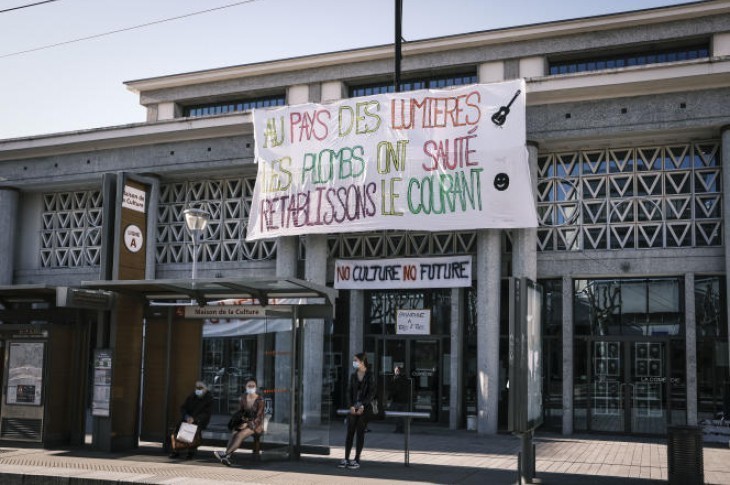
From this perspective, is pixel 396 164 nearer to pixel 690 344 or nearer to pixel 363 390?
pixel 690 344

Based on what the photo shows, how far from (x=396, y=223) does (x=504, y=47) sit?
7.18m

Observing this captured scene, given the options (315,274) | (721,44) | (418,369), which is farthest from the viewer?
Answer: (315,274)

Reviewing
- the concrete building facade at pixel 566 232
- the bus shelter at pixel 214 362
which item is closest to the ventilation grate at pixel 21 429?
the bus shelter at pixel 214 362

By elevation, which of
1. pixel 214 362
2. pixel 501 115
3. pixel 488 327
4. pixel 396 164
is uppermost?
pixel 501 115

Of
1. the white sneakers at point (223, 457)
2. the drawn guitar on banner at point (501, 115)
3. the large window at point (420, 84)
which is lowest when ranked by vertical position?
the white sneakers at point (223, 457)

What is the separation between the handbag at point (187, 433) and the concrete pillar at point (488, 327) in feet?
28.3

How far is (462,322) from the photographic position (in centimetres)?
2194

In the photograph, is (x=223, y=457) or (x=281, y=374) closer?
(x=223, y=457)

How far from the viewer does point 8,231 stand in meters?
27.7

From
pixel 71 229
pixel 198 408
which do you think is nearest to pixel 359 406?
pixel 198 408

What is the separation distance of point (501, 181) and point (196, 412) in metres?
9.41

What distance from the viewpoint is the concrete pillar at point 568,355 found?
20312 millimetres

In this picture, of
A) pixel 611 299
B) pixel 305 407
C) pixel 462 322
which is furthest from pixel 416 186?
pixel 305 407

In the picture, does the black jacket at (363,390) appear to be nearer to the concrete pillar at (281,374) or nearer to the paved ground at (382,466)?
the paved ground at (382,466)
